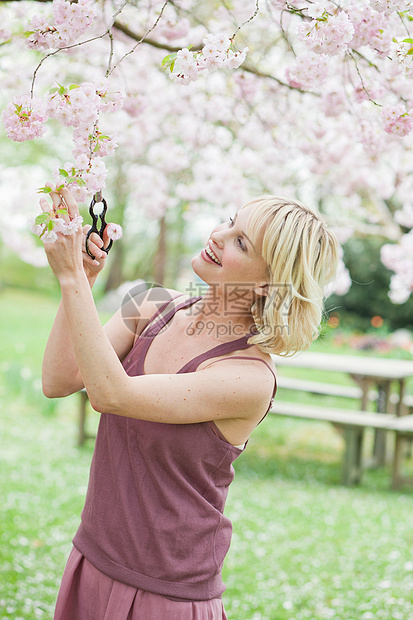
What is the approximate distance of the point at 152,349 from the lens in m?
1.40

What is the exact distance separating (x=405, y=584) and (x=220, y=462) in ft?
8.60

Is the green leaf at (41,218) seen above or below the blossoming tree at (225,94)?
below

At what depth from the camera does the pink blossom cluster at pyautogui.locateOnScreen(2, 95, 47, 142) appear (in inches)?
50.3

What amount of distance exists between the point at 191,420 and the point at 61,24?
941 mm

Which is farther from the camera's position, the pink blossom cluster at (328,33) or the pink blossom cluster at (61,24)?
the pink blossom cluster at (328,33)

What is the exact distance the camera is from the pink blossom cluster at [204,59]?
57.1 inches

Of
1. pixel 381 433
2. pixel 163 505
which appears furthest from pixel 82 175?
pixel 381 433

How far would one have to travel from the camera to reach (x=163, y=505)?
4.24ft

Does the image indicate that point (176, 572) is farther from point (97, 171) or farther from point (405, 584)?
point (405, 584)

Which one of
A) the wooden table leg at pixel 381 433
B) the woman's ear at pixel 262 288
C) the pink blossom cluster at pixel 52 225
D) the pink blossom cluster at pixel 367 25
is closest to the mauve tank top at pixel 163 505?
the woman's ear at pixel 262 288

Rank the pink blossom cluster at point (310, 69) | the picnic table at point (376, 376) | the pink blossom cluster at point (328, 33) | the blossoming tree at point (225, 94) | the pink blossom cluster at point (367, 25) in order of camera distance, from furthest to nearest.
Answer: the picnic table at point (376, 376) → the pink blossom cluster at point (310, 69) → the pink blossom cluster at point (367, 25) → the pink blossom cluster at point (328, 33) → the blossoming tree at point (225, 94)

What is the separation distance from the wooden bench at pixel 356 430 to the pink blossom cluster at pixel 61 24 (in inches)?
164

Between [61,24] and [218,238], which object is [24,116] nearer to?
[61,24]

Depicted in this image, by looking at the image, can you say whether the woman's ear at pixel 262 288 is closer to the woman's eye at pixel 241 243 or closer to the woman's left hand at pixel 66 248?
the woman's eye at pixel 241 243
